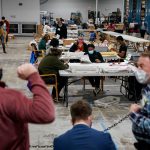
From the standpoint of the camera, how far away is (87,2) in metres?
32.6

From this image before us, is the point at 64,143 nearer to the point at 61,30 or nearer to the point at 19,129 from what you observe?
the point at 19,129

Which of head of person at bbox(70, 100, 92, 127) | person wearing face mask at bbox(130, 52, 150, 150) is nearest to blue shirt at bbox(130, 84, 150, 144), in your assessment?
person wearing face mask at bbox(130, 52, 150, 150)

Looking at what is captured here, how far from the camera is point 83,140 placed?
8.52 feet

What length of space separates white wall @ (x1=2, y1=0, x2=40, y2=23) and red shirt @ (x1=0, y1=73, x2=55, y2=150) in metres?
25.2

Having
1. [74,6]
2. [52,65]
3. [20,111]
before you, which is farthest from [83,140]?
[74,6]

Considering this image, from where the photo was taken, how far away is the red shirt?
1.70 m

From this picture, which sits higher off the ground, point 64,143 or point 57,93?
point 64,143

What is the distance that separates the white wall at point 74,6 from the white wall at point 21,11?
5.86 metres

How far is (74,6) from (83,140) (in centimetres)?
3054

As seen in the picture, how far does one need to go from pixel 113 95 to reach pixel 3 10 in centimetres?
2003

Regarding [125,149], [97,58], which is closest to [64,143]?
[125,149]

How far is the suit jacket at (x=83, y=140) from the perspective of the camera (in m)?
2.59

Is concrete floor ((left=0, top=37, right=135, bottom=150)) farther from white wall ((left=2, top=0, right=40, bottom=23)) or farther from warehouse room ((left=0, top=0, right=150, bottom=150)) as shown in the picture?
white wall ((left=2, top=0, right=40, bottom=23))

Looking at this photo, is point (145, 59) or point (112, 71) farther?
point (112, 71)
